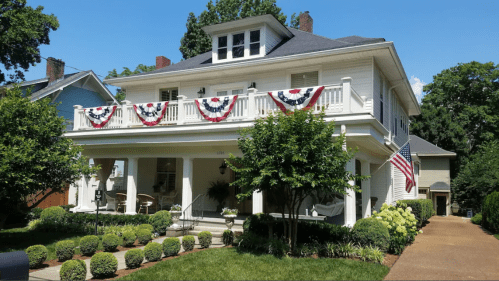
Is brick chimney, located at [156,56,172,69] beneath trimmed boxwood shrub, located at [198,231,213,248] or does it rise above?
above

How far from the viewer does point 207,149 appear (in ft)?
48.4

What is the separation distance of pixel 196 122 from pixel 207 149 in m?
1.36

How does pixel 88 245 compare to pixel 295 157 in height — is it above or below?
below

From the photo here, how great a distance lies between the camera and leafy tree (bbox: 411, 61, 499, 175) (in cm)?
3622

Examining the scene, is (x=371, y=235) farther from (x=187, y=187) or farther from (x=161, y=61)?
(x=161, y=61)

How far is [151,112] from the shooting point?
1469 centimetres

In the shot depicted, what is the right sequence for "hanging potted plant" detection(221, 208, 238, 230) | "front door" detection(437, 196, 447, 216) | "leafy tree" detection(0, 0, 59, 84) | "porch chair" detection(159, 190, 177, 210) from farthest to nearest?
"front door" detection(437, 196, 447, 216) < "leafy tree" detection(0, 0, 59, 84) < "porch chair" detection(159, 190, 177, 210) < "hanging potted plant" detection(221, 208, 238, 230)

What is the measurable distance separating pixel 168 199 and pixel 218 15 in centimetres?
2233

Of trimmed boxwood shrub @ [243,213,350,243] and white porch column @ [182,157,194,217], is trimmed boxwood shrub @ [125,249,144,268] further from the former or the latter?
white porch column @ [182,157,194,217]

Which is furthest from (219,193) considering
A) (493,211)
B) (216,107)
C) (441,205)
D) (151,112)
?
(441,205)

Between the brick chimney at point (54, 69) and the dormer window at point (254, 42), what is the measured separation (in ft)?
58.9

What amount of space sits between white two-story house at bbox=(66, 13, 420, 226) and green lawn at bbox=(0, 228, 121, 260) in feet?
8.74

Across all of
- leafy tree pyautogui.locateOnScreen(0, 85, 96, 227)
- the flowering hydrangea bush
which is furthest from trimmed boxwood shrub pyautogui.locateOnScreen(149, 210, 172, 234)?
the flowering hydrangea bush

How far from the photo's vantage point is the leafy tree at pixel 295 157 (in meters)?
8.94
